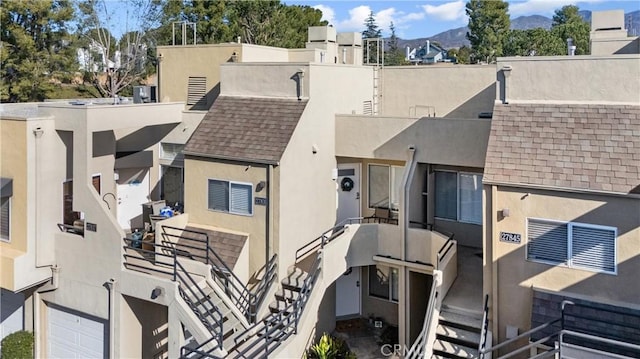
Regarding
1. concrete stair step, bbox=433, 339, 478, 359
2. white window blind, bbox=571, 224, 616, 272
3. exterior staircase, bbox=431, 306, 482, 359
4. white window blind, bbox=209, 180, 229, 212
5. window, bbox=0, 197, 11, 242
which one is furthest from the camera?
white window blind, bbox=209, 180, 229, 212

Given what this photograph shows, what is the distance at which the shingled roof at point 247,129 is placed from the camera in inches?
618

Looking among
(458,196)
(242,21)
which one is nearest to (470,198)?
(458,196)

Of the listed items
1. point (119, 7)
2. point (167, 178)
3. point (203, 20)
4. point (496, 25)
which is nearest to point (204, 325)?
point (167, 178)

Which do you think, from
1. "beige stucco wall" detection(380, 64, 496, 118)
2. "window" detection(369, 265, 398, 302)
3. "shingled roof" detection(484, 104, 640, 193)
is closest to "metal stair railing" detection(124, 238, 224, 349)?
"window" detection(369, 265, 398, 302)

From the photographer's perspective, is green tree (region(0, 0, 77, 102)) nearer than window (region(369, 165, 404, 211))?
No

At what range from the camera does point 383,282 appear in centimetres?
1858

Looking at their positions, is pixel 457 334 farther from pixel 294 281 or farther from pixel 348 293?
pixel 348 293

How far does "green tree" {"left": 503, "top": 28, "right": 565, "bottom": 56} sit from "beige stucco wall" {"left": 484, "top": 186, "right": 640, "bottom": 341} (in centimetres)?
4868

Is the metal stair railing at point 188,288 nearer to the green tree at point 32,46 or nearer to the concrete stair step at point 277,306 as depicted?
the concrete stair step at point 277,306

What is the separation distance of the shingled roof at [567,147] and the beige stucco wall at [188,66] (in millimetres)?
10915

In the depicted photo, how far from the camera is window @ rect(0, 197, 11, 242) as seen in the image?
15.3m

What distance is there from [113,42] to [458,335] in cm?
4178

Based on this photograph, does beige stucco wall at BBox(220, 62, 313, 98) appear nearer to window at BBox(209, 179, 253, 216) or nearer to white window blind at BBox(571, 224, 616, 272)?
window at BBox(209, 179, 253, 216)

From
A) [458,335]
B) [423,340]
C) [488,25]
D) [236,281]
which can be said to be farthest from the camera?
[488,25]
